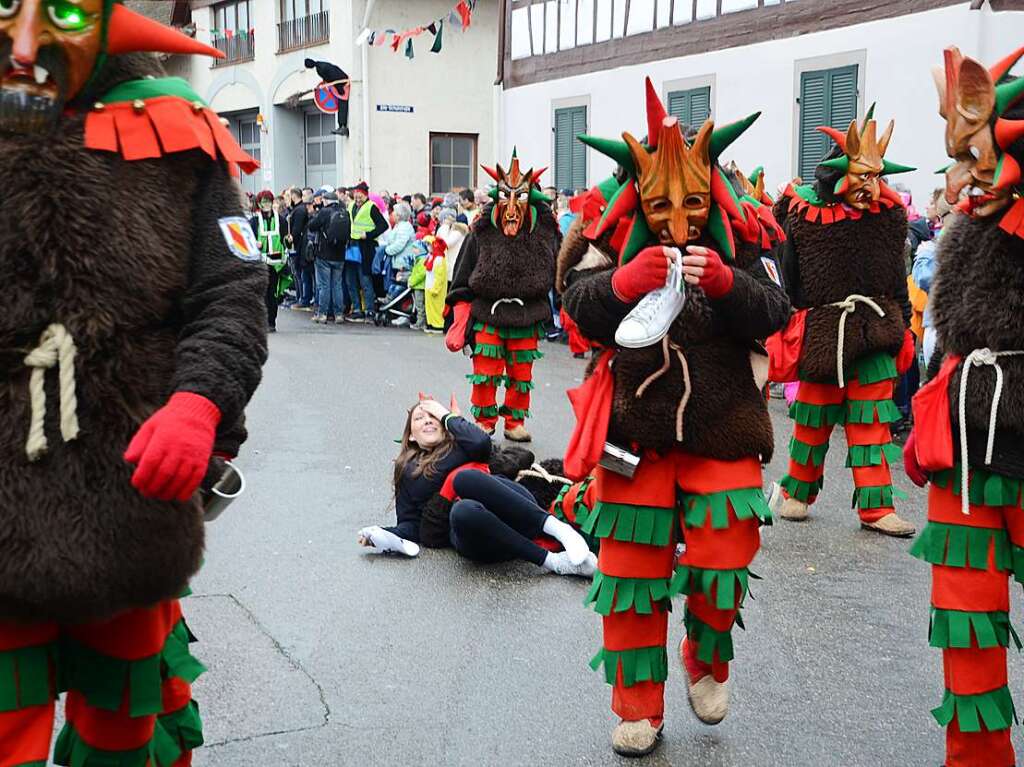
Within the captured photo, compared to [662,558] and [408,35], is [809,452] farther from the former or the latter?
[408,35]

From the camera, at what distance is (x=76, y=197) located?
104 inches

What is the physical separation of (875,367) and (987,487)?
364cm

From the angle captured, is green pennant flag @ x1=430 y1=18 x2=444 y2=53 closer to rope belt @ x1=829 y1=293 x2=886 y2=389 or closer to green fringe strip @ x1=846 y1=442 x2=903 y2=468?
rope belt @ x1=829 y1=293 x2=886 y2=389

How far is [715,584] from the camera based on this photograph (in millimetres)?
3844

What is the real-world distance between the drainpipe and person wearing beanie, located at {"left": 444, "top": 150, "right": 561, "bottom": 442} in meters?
19.4

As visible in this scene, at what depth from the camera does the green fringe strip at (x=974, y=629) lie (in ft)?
11.8

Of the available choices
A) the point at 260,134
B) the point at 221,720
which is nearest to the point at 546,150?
the point at 260,134

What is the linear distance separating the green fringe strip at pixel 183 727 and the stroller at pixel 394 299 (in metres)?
16.0

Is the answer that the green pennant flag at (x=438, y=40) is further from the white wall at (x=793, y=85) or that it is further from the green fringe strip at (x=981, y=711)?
the green fringe strip at (x=981, y=711)

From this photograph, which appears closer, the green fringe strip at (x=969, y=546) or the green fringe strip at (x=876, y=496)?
the green fringe strip at (x=969, y=546)

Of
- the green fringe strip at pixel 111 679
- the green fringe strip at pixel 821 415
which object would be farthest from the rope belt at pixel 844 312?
the green fringe strip at pixel 111 679

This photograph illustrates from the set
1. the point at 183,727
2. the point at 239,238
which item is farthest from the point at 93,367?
the point at 183,727

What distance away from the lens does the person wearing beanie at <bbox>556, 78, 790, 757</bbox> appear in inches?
147

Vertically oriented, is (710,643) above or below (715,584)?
below
